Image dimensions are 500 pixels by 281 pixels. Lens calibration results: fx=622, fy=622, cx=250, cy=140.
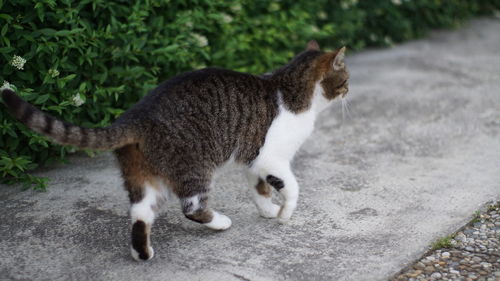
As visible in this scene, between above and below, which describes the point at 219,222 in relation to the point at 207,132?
below

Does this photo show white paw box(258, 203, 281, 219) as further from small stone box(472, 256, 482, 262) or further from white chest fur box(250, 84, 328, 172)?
small stone box(472, 256, 482, 262)

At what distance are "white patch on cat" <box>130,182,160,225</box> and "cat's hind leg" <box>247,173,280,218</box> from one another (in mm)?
696

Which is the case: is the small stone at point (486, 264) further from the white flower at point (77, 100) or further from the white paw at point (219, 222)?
the white flower at point (77, 100)

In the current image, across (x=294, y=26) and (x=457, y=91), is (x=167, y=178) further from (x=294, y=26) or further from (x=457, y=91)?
(x=457, y=91)

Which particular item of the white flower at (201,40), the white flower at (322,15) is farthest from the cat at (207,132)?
the white flower at (322,15)

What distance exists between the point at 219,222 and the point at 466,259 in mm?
1320

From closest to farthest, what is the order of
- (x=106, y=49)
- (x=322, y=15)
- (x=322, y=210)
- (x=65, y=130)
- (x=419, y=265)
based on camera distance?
(x=65, y=130)
(x=419, y=265)
(x=322, y=210)
(x=106, y=49)
(x=322, y=15)

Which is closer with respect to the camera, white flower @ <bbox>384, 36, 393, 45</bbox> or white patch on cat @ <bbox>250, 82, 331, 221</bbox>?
white patch on cat @ <bbox>250, 82, 331, 221</bbox>

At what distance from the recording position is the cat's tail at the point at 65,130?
2.77 m

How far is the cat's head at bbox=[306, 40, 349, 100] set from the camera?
363 cm

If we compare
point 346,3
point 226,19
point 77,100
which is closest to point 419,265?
point 77,100

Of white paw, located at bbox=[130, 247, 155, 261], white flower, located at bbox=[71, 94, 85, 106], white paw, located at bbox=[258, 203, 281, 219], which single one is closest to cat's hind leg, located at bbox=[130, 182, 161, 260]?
white paw, located at bbox=[130, 247, 155, 261]

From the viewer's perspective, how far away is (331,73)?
3.67 meters

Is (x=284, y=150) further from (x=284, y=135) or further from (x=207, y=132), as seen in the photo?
(x=207, y=132)
